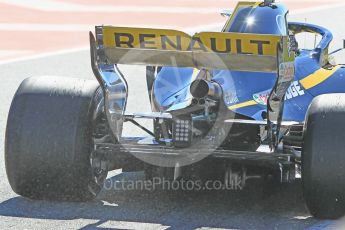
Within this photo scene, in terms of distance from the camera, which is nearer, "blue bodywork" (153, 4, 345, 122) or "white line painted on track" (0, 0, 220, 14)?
"blue bodywork" (153, 4, 345, 122)

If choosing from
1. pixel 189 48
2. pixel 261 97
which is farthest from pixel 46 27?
pixel 189 48

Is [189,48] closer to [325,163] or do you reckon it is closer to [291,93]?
[325,163]

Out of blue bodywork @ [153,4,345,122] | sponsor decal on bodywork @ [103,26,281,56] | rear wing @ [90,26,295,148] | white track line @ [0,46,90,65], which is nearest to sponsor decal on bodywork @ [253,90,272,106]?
blue bodywork @ [153,4,345,122]

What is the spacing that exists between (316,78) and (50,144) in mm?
2516

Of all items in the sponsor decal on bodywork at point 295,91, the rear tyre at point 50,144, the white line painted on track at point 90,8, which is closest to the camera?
the rear tyre at point 50,144

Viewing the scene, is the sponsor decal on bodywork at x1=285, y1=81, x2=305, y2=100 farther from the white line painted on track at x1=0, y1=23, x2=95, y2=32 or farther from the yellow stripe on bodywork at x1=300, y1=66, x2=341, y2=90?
the white line painted on track at x1=0, y1=23, x2=95, y2=32

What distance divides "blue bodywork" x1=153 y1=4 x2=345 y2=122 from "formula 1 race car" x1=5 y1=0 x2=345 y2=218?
1.1 inches

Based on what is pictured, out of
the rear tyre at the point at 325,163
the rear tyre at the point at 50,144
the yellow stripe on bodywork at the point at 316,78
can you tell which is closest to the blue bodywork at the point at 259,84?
the yellow stripe on bodywork at the point at 316,78

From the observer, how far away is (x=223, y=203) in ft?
20.7

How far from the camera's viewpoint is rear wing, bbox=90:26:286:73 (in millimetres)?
5688

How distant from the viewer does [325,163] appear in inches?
221

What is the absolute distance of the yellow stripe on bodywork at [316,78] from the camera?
734cm

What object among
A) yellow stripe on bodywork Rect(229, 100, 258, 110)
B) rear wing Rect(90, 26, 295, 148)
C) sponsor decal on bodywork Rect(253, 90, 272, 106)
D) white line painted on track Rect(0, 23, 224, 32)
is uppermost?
white line painted on track Rect(0, 23, 224, 32)

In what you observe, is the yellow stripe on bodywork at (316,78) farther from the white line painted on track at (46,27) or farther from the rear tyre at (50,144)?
the white line painted on track at (46,27)
